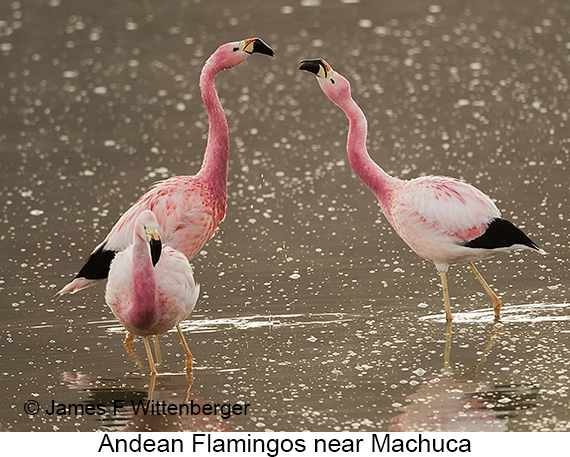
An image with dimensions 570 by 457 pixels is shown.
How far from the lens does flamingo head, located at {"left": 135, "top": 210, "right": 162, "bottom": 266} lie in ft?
16.0

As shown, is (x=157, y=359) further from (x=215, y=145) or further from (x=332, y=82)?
(x=332, y=82)

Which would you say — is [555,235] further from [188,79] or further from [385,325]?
[188,79]

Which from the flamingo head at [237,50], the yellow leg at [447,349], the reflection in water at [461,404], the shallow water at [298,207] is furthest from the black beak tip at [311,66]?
the reflection in water at [461,404]

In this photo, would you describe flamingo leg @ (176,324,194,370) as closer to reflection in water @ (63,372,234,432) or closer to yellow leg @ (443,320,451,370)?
reflection in water @ (63,372,234,432)

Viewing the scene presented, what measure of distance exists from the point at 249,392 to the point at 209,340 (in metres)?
0.76

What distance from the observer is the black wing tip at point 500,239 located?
575 cm

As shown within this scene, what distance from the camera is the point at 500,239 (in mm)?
5762

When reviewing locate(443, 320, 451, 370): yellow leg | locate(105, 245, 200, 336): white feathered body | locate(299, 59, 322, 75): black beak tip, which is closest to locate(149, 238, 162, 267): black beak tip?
locate(105, 245, 200, 336): white feathered body

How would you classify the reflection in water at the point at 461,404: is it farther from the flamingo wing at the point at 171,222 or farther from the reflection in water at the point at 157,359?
the flamingo wing at the point at 171,222

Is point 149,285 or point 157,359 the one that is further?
point 157,359

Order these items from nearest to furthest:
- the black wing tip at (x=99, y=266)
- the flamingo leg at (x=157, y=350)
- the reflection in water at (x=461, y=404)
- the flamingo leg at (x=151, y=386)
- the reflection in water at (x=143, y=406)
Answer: the reflection in water at (x=461, y=404) → the reflection in water at (x=143, y=406) → the flamingo leg at (x=151, y=386) → the flamingo leg at (x=157, y=350) → the black wing tip at (x=99, y=266)

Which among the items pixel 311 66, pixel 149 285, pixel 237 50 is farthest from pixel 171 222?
pixel 311 66

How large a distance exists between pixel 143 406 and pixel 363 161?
2.12 metres

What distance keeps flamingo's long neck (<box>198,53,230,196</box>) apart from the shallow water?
73cm
